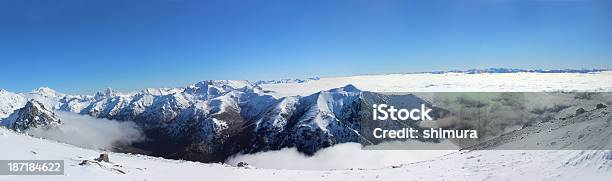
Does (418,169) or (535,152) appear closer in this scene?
(535,152)

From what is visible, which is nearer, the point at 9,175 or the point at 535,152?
the point at 9,175

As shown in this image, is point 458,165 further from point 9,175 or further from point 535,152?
point 9,175

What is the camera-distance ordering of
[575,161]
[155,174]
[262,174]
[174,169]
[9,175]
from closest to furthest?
1. [9,175]
2. [575,161]
3. [155,174]
4. [174,169]
5. [262,174]

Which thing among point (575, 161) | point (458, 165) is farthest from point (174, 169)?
point (575, 161)

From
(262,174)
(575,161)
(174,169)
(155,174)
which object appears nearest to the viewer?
(575,161)

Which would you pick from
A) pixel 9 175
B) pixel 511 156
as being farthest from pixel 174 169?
pixel 511 156

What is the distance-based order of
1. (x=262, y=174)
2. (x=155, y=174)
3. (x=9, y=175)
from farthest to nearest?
1. (x=262, y=174)
2. (x=155, y=174)
3. (x=9, y=175)

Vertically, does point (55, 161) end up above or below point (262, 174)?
above

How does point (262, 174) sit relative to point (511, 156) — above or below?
below

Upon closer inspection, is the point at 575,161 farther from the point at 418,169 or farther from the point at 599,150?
the point at 418,169
